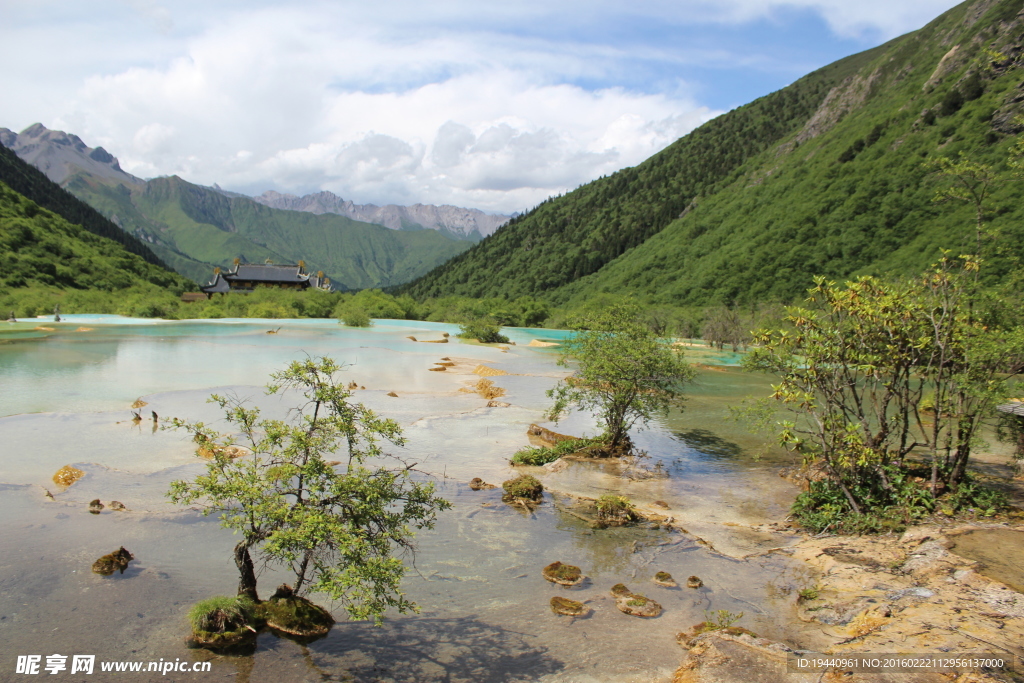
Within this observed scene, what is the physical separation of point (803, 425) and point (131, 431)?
80.4 ft

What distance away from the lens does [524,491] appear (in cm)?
1309

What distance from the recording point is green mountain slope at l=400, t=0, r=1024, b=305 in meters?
68.5

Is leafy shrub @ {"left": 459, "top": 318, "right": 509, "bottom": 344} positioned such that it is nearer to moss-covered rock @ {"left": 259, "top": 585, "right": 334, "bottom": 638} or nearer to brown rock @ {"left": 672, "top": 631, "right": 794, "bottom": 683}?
moss-covered rock @ {"left": 259, "top": 585, "right": 334, "bottom": 638}

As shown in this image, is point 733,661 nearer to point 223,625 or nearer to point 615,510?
point 615,510

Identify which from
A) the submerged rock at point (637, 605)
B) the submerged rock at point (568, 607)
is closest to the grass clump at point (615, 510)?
the submerged rock at point (637, 605)

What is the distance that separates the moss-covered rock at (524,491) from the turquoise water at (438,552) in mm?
333

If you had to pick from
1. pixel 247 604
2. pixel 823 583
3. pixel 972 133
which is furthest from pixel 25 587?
pixel 972 133

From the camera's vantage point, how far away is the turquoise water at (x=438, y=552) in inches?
287

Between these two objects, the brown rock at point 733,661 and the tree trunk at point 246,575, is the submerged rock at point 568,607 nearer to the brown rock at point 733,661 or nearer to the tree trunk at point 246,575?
the brown rock at point 733,661

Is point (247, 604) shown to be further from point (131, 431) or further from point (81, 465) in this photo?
point (131, 431)

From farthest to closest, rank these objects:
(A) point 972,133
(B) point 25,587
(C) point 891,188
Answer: (C) point 891,188
(A) point 972,133
(B) point 25,587

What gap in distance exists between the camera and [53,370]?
28.6 m

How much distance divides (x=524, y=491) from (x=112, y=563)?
8084mm

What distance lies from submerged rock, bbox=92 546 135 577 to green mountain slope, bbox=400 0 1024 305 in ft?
70.4
